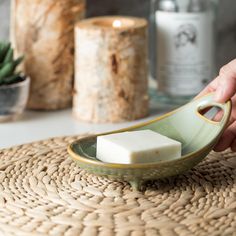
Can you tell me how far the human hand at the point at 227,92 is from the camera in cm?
80

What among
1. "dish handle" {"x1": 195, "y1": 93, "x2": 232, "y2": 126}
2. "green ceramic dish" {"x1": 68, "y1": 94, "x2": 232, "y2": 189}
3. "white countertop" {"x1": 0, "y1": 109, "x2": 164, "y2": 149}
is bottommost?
"white countertop" {"x1": 0, "y1": 109, "x2": 164, "y2": 149}

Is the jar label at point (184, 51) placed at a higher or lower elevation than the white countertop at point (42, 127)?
higher

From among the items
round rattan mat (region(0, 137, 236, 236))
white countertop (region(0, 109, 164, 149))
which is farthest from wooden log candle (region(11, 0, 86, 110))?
round rattan mat (region(0, 137, 236, 236))

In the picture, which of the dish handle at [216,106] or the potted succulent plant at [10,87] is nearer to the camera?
the dish handle at [216,106]

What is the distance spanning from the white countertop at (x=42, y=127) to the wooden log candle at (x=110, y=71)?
20 mm

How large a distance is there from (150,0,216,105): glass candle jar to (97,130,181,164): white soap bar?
Result: 35 cm

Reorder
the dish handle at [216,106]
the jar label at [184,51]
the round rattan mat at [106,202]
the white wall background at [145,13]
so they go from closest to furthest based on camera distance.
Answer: the round rattan mat at [106,202] → the dish handle at [216,106] → the jar label at [184,51] → the white wall background at [145,13]

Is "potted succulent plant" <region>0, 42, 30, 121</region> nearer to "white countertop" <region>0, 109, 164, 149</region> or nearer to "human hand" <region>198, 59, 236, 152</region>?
"white countertop" <region>0, 109, 164, 149</region>

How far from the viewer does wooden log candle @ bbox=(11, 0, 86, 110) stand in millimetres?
1073

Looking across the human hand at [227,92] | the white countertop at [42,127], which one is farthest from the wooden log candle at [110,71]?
the human hand at [227,92]

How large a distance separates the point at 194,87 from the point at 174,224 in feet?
1.59

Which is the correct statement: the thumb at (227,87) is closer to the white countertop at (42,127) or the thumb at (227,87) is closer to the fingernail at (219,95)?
the fingernail at (219,95)

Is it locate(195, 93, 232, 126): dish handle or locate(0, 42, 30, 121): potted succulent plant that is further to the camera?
locate(0, 42, 30, 121): potted succulent plant

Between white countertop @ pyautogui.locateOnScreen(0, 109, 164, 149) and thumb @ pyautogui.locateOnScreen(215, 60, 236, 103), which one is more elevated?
thumb @ pyautogui.locateOnScreen(215, 60, 236, 103)
